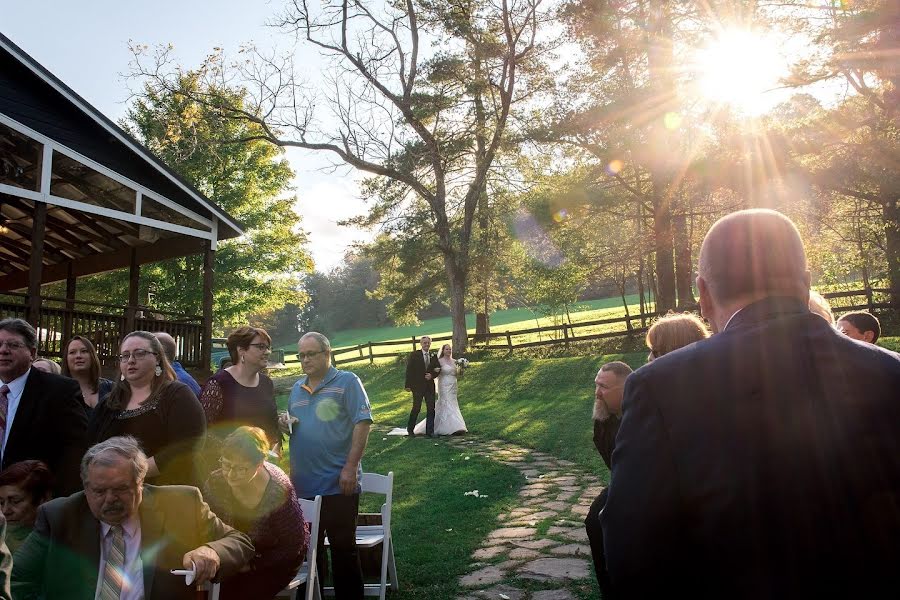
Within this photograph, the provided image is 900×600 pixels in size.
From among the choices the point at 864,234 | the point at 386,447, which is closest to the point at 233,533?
the point at 386,447

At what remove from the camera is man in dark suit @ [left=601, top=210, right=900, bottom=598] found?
66.0 inches

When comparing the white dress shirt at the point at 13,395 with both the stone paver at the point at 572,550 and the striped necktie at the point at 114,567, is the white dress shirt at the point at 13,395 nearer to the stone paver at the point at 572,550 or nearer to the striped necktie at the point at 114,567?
the striped necktie at the point at 114,567

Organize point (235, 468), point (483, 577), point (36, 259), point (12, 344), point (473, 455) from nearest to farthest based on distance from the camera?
point (235, 468), point (12, 344), point (483, 577), point (473, 455), point (36, 259)

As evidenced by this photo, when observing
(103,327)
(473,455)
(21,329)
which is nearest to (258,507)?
(21,329)

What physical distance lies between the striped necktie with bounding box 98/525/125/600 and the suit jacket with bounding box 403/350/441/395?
40.5ft

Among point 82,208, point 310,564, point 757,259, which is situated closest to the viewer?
point 757,259

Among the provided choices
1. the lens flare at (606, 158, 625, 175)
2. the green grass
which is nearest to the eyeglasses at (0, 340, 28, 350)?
the lens flare at (606, 158, 625, 175)

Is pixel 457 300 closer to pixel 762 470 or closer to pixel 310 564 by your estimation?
pixel 310 564

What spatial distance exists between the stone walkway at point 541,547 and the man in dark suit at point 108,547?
2.77 meters

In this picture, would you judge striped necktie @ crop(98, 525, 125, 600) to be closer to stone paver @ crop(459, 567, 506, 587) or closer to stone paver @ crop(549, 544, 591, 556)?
stone paver @ crop(459, 567, 506, 587)

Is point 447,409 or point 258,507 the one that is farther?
point 447,409

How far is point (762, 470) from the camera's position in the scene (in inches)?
67.1

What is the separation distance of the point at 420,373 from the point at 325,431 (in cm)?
1035

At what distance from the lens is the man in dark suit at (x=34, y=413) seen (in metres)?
4.43
